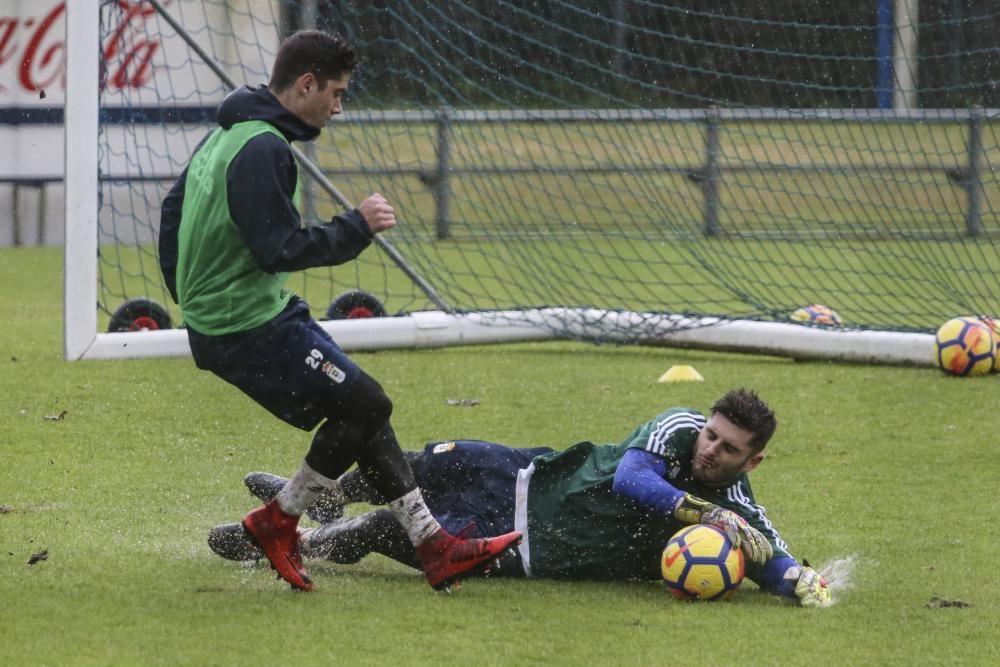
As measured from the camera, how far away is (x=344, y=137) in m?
11.5

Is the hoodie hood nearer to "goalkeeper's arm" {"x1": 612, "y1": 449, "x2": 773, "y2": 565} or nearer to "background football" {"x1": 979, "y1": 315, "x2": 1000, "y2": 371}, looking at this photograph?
"goalkeeper's arm" {"x1": 612, "y1": 449, "x2": 773, "y2": 565}

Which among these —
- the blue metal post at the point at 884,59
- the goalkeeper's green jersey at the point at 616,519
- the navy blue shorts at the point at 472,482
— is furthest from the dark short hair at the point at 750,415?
the blue metal post at the point at 884,59

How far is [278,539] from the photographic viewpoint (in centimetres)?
488

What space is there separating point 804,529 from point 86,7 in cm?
472

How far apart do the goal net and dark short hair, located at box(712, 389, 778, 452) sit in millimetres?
4467

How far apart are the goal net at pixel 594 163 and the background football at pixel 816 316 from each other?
12cm

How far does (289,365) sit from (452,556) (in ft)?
2.42

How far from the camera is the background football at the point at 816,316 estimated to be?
9719mm

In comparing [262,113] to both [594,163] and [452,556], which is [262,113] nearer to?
[452,556]

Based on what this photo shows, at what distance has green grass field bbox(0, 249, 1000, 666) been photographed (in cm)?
434

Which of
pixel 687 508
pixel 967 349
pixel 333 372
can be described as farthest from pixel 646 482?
pixel 967 349

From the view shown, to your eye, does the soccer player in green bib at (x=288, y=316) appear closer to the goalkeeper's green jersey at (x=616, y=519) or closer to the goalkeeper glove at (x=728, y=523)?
the goalkeeper's green jersey at (x=616, y=519)

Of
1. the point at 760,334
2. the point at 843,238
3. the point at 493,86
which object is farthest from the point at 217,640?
the point at 843,238

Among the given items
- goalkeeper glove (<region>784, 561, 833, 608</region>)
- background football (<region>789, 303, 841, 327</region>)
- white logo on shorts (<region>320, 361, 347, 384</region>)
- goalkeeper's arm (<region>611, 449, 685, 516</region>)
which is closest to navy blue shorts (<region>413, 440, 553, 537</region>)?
goalkeeper's arm (<region>611, 449, 685, 516</region>)
